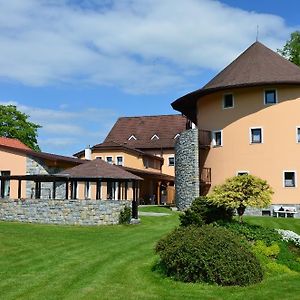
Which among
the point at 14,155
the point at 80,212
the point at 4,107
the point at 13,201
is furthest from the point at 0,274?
the point at 4,107

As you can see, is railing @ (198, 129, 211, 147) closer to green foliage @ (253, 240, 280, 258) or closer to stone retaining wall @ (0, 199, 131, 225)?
stone retaining wall @ (0, 199, 131, 225)

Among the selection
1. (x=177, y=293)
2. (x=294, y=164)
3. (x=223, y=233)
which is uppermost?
(x=294, y=164)

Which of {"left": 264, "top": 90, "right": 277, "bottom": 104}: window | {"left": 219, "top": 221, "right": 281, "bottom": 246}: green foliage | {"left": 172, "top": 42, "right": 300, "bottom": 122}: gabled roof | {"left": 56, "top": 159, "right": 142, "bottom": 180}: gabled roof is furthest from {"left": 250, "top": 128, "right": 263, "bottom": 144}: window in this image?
{"left": 219, "top": 221, "right": 281, "bottom": 246}: green foliage

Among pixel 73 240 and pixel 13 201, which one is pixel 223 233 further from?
pixel 13 201

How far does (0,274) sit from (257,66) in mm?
Result: 24248

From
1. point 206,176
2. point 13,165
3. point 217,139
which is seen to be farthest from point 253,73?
point 13,165

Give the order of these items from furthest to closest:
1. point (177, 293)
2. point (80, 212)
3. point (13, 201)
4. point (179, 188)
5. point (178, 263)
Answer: point (179, 188) < point (13, 201) < point (80, 212) < point (178, 263) < point (177, 293)

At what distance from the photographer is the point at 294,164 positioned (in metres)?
29.6

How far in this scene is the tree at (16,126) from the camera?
2227 inches

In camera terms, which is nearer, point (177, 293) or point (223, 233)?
point (177, 293)

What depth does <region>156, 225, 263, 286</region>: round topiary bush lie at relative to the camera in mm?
10141

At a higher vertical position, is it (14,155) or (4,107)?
(4,107)

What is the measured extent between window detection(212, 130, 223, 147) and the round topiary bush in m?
21.1

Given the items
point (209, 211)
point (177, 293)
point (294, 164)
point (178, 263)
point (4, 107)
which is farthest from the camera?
point (4, 107)
